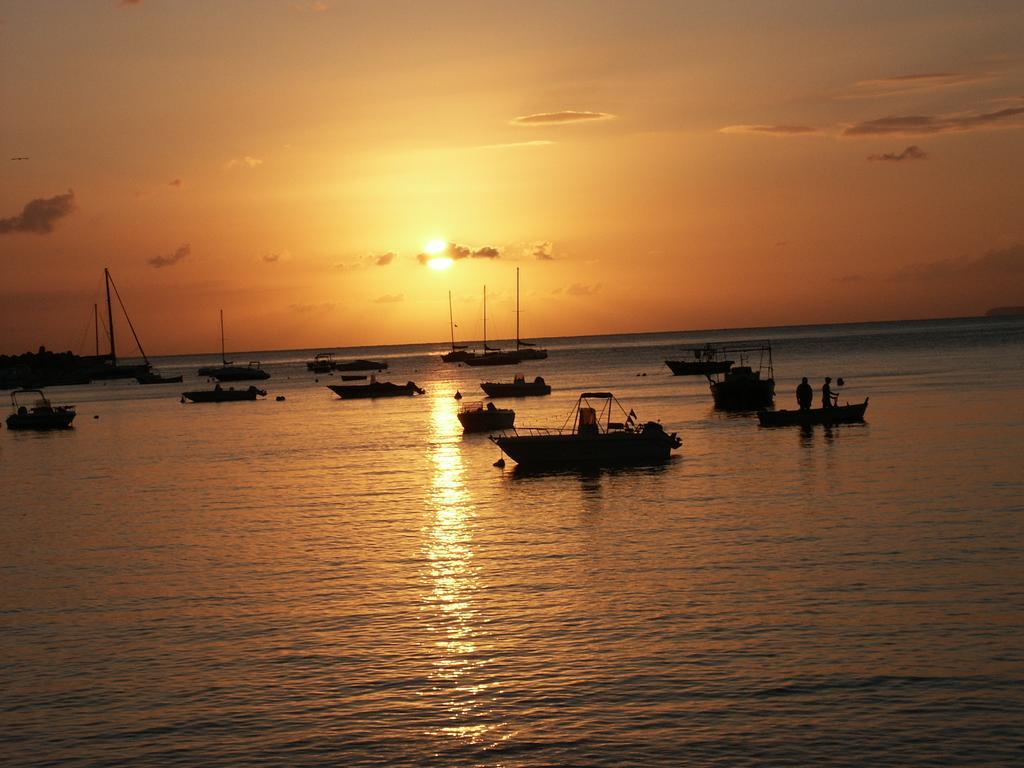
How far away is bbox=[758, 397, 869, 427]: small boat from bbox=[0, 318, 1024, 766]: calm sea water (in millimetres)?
13642

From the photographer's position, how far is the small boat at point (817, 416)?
69188 millimetres

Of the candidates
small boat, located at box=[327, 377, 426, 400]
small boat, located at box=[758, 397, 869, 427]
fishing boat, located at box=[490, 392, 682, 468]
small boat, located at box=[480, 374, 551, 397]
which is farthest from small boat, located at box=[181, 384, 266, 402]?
fishing boat, located at box=[490, 392, 682, 468]

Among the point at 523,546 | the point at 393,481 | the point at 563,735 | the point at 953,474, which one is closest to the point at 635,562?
the point at 523,546

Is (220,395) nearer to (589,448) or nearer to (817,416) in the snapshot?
(817,416)

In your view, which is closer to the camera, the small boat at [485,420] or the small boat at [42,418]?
the small boat at [485,420]

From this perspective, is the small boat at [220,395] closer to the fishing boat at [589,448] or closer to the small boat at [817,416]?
the small boat at [817,416]

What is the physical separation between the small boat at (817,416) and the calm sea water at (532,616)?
13642 millimetres

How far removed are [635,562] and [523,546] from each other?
466 centimetres

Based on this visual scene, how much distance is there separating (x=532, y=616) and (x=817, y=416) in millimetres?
48114

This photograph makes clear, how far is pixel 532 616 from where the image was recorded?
82.3 ft

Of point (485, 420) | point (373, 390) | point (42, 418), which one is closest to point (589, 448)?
point (485, 420)

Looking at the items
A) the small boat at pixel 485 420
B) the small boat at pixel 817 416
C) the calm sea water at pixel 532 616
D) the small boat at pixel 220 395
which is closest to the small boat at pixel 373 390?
the small boat at pixel 220 395

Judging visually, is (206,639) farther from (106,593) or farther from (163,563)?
(163,563)

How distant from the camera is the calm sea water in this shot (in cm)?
1789
